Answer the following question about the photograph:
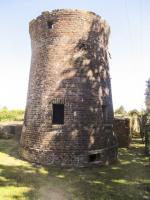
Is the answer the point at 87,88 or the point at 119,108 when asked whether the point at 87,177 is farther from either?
the point at 119,108

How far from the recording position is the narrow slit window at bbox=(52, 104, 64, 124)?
40.7 ft

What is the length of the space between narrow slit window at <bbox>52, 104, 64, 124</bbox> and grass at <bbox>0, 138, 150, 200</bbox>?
2.28 m

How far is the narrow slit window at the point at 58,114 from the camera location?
12406mm

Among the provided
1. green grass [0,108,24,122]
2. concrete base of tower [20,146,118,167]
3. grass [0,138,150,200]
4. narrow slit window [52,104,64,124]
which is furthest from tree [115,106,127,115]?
grass [0,138,150,200]

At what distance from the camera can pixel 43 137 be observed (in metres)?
12.2

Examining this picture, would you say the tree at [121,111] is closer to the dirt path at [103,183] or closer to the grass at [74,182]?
the dirt path at [103,183]

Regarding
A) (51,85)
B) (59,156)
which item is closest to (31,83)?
(51,85)

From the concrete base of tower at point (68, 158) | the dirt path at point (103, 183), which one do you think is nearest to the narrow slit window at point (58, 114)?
the concrete base of tower at point (68, 158)

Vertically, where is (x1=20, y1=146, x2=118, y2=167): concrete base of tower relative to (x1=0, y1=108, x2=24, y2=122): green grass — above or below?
below

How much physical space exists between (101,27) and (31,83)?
4843mm

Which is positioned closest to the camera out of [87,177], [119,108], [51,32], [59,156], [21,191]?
[21,191]

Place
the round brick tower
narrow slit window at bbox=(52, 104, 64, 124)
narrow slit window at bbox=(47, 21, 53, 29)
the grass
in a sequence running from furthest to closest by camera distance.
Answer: narrow slit window at bbox=(47, 21, 53, 29) < narrow slit window at bbox=(52, 104, 64, 124) < the round brick tower < the grass

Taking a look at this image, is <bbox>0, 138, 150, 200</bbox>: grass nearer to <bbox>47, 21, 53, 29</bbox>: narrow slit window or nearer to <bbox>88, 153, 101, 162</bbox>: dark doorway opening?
<bbox>88, 153, 101, 162</bbox>: dark doorway opening

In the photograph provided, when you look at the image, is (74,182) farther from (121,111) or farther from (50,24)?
(121,111)
